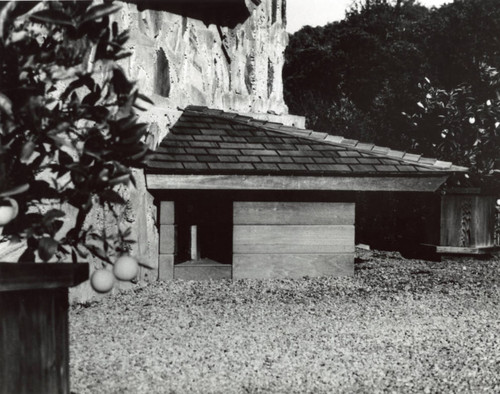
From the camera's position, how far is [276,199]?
7.96 m

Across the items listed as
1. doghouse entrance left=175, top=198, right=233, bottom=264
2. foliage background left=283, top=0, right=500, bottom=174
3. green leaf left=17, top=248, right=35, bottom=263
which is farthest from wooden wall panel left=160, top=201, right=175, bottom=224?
foliage background left=283, top=0, right=500, bottom=174

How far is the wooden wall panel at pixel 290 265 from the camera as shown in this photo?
797 centimetres

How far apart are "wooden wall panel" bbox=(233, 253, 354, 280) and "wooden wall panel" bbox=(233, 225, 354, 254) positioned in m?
0.07

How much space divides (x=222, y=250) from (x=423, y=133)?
6255mm

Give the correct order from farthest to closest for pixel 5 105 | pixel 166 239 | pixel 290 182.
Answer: pixel 166 239
pixel 290 182
pixel 5 105

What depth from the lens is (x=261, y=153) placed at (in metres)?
7.99

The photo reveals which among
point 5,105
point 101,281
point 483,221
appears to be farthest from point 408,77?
point 5,105

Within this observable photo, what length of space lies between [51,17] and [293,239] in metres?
6.11

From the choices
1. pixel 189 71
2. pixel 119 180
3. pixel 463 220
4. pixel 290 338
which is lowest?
pixel 290 338

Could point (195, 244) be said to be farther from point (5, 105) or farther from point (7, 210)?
point (5, 105)

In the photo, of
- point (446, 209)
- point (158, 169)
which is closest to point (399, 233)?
point (446, 209)

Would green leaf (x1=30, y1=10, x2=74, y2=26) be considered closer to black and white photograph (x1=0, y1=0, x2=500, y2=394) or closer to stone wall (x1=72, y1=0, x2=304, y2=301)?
black and white photograph (x1=0, y1=0, x2=500, y2=394)

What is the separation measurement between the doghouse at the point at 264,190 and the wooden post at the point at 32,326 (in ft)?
16.3

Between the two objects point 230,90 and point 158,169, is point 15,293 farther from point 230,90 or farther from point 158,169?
point 230,90
